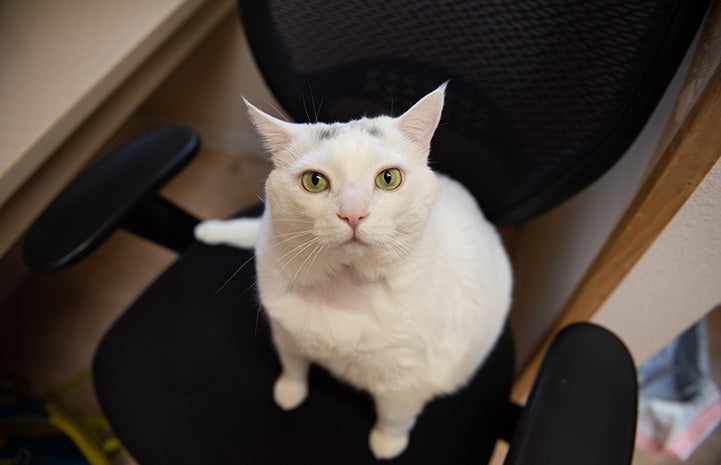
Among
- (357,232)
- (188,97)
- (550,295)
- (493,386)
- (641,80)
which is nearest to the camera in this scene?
(357,232)

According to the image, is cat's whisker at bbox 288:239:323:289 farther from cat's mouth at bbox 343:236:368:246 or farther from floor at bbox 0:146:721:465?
floor at bbox 0:146:721:465

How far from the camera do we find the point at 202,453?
0.64 metres

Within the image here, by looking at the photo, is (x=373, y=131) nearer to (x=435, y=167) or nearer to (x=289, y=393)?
(x=435, y=167)

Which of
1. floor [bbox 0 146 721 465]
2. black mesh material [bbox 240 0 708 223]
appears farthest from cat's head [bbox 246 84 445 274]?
floor [bbox 0 146 721 465]

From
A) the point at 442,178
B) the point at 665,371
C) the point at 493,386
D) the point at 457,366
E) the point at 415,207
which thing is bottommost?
the point at 665,371

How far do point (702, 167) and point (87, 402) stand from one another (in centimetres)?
147

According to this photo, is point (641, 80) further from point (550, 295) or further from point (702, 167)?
point (550, 295)

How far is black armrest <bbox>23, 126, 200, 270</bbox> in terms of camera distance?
63cm

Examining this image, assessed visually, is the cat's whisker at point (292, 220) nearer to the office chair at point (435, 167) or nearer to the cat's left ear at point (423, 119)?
the cat's left ear at point (423, 119)

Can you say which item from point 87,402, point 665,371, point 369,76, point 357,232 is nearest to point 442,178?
point 369,76

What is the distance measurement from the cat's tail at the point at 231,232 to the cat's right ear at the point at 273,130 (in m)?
0.37

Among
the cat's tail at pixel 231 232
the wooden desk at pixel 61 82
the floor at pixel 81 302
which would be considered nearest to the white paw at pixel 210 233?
the cat's tail at pixel 231 232

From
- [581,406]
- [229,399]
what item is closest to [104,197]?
[229,399]

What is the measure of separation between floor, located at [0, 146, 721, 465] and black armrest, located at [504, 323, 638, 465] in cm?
65
